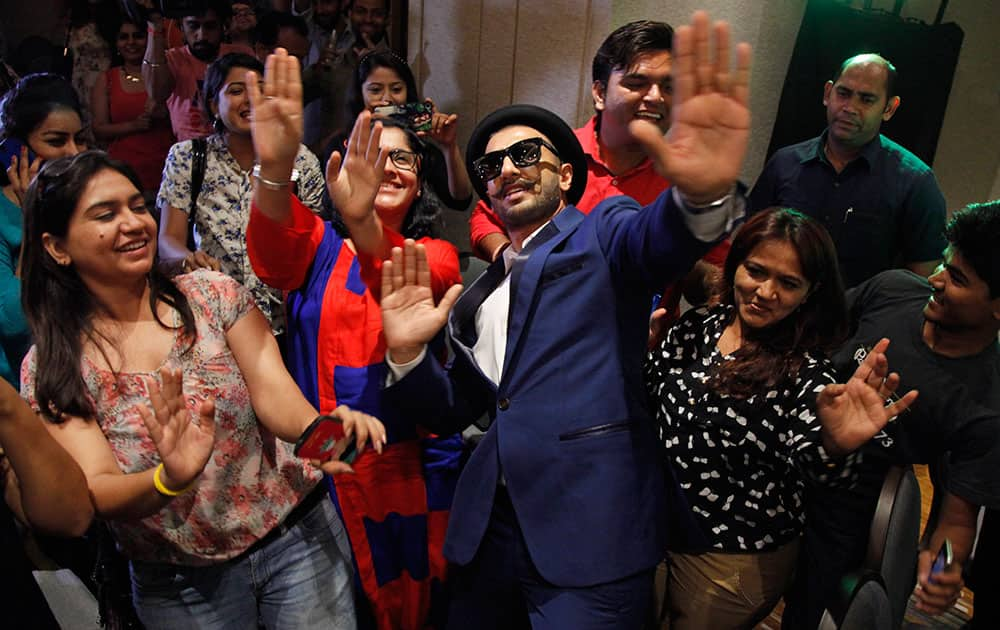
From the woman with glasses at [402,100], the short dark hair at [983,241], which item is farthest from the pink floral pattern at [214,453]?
the short dark hair at [983,241]

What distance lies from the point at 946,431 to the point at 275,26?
360cm

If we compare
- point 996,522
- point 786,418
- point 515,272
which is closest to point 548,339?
point 515,272

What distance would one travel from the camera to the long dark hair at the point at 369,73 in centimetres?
298

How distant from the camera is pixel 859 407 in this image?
5.39 feet

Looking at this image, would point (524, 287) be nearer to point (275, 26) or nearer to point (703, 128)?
point (703, 128)

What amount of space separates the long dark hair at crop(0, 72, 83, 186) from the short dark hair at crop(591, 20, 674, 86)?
1959 mm

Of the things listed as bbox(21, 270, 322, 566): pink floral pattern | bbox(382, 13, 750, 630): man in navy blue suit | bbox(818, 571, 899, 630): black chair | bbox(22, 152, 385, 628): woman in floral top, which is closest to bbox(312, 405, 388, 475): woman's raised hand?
bbox(22, 152, 385, 628): woman in floral top

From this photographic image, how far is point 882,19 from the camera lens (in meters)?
3.33

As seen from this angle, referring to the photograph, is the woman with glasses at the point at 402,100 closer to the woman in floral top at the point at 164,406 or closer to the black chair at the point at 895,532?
the woman in floral top at the point at 164,406

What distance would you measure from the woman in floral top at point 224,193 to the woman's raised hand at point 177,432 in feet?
3.80

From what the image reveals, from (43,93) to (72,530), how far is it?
6.28 feet

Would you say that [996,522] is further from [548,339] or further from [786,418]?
[548,339]

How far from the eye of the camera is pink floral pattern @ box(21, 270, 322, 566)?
1.55m

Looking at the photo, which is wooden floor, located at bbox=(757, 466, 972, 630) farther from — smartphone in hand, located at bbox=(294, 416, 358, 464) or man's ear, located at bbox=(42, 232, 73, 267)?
man's ear, located at bbox=(42, 232, 73, 267)
